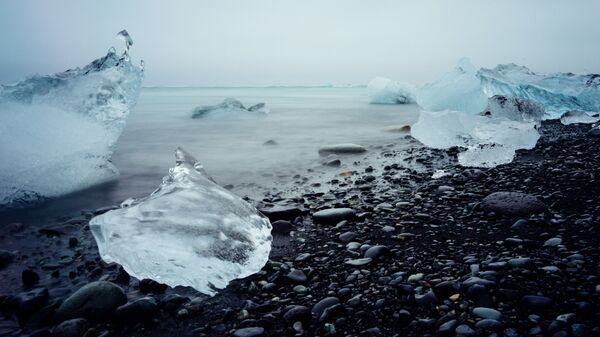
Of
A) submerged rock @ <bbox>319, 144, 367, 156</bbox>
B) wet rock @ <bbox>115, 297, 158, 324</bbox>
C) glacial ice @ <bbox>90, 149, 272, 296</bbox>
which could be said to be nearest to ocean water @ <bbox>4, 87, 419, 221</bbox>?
submerged rock @ <bbox>319, 144, 367, 156</bbox>

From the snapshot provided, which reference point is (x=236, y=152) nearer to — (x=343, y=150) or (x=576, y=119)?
(x=343, y=150)

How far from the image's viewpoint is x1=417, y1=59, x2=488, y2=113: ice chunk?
315 inches

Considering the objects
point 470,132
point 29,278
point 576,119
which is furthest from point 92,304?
point 576,119

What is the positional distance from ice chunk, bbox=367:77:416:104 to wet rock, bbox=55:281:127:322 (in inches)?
683

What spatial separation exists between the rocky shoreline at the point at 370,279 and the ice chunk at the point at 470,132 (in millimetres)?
1881

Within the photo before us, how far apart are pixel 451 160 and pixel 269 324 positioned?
4.40m

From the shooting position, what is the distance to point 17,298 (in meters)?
2.01

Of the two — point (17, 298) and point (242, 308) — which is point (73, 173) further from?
point (242, 308)

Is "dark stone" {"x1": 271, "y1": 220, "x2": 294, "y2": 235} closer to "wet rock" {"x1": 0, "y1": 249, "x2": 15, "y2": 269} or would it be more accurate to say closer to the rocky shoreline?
the rocky shoreline

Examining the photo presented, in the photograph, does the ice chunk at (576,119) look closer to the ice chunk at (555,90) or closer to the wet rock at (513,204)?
the ice chunk at (555,90)

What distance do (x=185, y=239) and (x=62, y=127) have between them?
11.1 feet

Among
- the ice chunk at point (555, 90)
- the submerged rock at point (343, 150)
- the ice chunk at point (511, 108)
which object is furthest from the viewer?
the ice chunk at point (555, 90)

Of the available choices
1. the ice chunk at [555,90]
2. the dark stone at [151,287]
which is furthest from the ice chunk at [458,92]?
the dark stone at [151,287]

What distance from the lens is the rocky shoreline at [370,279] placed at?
5.43 feet
